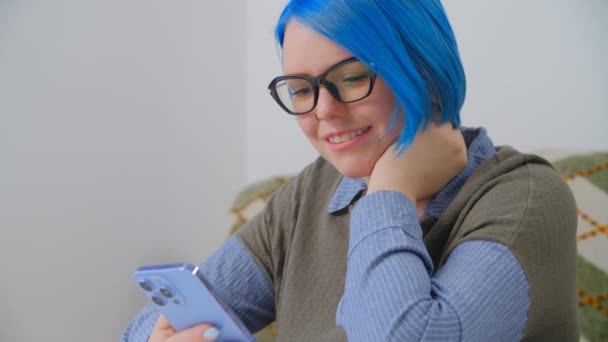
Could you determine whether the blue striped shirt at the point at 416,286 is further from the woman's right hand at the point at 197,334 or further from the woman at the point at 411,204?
the woman's right hand at the point at 197,334

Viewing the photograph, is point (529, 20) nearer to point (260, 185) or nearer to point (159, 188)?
point (260, 185)

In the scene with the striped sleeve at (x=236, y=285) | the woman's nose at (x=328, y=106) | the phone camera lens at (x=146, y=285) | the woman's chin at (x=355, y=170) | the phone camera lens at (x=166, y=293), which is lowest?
the striped sleeve at (x=236, y=285)

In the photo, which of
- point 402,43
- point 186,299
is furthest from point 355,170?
point 186,299

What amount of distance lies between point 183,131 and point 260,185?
15.2 inches

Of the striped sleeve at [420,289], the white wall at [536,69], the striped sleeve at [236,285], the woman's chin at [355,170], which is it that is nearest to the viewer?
the striped sleeve at [420,289]

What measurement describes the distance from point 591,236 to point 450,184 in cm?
61

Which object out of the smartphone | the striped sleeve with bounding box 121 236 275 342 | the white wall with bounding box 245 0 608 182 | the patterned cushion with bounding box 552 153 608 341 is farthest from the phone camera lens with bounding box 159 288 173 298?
the white wall with bounding box 245 0 608 182

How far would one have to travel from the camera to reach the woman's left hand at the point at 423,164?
33.8 inches

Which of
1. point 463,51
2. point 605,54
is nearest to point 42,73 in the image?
point 463,51

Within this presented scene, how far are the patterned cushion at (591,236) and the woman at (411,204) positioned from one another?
52cm

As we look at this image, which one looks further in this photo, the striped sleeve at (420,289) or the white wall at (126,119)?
the white wall at (126,119)

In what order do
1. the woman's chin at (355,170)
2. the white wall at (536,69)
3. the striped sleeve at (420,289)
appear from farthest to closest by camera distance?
the white wall at (536,69), the woman's chin at (355,170), the striped sleeve at (420,289)

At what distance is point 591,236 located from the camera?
1.36m

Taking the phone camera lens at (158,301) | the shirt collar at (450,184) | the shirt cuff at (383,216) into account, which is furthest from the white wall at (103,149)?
the shirt cuff at (383,216)
